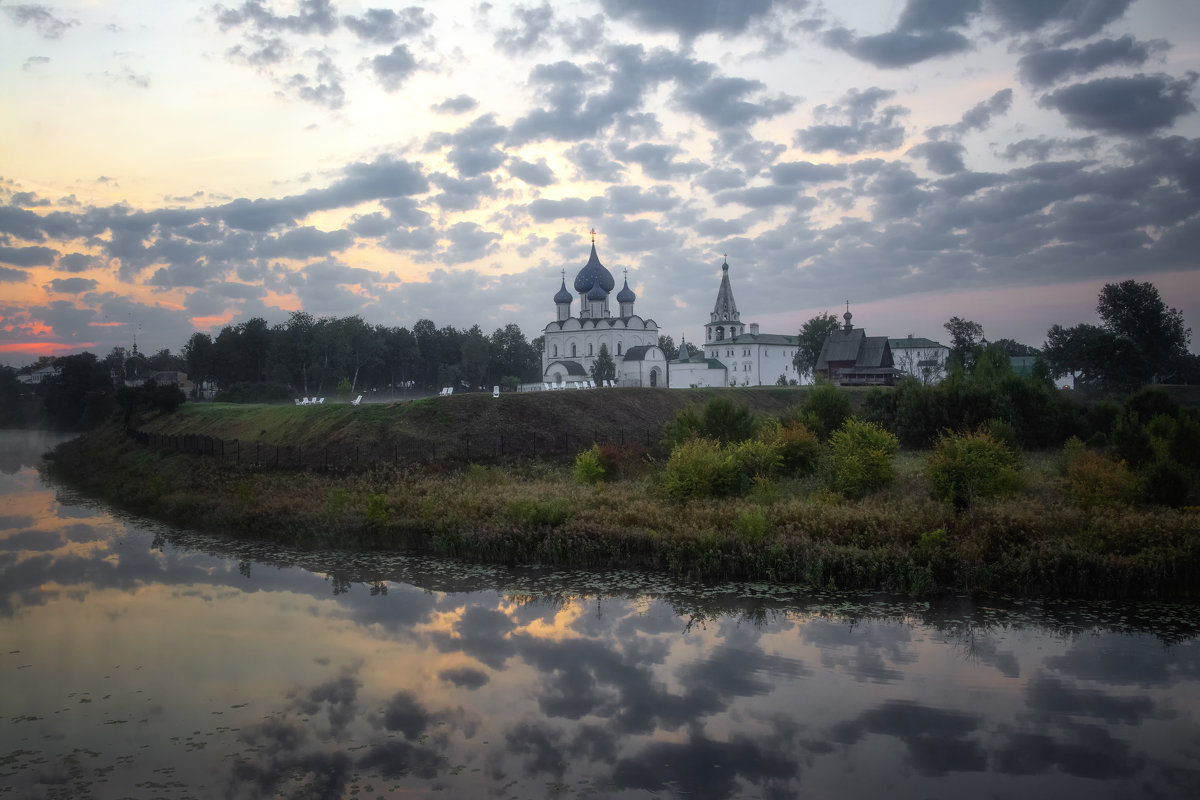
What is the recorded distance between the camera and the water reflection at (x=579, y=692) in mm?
7805

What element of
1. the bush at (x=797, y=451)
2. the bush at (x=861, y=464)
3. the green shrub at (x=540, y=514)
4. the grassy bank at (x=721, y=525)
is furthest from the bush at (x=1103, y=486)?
the green shrub at (x=540, y=514)

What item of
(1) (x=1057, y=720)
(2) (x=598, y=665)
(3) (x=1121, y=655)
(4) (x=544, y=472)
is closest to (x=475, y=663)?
(2) (x=598, y=665)

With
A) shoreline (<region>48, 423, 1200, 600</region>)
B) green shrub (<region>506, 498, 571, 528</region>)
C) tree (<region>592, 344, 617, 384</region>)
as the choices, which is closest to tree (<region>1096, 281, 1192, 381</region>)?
tree (<region>592, 344, 617, 384</region>)

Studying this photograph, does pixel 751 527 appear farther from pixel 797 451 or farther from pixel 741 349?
pixel 741 349

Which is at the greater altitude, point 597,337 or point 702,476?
point 597,337

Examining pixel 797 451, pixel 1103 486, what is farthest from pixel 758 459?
pixel 1103 486

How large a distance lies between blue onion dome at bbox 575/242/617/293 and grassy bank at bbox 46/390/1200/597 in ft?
151

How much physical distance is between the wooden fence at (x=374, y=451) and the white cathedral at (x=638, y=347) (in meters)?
31.5

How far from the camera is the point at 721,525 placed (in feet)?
54.9

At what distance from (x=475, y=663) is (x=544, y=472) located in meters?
15.1

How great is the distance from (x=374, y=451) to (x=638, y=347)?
1626 inches

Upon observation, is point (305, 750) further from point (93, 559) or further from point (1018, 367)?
point (1018, 367)

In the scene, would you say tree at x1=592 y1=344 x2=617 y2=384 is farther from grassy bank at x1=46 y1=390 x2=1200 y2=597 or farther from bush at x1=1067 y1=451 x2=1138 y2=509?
bush at x1=1067 y1=451 x2=1138 y2=509

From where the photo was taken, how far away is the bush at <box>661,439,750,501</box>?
19312mm
